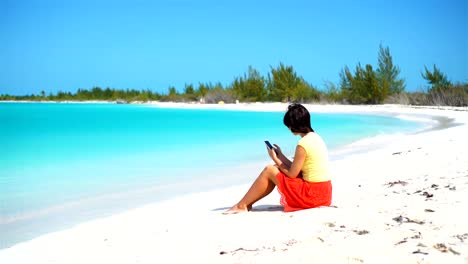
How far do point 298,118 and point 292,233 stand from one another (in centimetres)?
96

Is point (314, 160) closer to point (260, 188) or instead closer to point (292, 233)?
point (260, 188)

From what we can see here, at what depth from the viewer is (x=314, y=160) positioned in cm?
373

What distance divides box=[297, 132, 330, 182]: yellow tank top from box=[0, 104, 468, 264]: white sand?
0.26 m

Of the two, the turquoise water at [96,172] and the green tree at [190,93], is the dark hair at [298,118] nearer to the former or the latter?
the turquoise water at [96,172]

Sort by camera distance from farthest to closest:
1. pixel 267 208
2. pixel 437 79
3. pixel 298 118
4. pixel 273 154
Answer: pixel 437 79 < pixel 267 208 < pixel 273 154 < pixel 298 118

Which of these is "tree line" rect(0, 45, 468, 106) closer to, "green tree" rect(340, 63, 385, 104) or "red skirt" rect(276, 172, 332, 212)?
"green tree" rect(340, 63, 385, 104)

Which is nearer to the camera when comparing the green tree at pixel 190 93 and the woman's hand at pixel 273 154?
the woman's hand at pixel 273 154

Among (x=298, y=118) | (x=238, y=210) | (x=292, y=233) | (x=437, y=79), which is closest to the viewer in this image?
(x=292, y=233)

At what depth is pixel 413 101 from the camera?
106 ft

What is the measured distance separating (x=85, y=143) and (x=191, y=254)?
463 inches

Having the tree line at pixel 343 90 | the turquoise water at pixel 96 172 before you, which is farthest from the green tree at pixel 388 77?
the turquoise water at pixel 96 172

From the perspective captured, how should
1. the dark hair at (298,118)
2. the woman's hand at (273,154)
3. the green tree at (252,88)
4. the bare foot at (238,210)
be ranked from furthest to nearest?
the green tree at (252,88), the bare foot at (238,210), the woman's hand at (273,154), the dark hair at (298,118)

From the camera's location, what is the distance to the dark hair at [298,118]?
12.1 ft

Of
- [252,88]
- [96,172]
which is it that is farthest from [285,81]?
[96,172]
